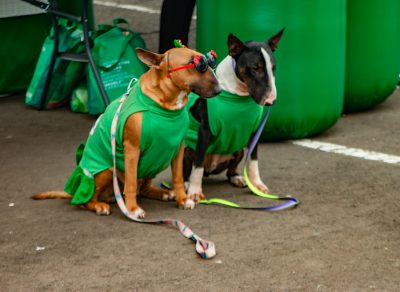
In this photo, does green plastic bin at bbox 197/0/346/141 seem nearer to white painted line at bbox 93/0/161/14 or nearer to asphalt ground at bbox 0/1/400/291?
asphalt ground at bbox 0/1/400/291

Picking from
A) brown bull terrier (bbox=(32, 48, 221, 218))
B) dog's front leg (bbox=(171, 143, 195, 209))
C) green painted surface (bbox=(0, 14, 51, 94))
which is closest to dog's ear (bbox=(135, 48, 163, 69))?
brown bull terrier (bbox=(32, 48, 221, 218))

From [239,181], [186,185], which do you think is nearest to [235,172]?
[239,181]

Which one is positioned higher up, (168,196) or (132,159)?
(132,159)

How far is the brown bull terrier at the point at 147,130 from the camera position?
4.16 metres

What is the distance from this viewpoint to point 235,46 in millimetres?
4375

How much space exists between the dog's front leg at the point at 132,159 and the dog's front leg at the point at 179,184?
0.76ft

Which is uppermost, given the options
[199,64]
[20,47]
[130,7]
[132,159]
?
[199,64]

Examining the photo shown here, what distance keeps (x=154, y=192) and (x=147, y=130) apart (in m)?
0.62

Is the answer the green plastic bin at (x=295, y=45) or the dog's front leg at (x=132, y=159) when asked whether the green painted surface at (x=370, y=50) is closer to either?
the green plastic bin at (x=295, y=45)

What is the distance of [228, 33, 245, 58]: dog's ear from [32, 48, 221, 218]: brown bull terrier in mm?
227

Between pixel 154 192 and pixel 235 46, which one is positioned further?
pixel 154 192

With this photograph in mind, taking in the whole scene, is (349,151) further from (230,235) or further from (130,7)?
(130,7)

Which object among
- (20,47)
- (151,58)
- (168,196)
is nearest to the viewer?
(151,58)

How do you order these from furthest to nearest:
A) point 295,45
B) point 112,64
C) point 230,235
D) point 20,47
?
point 20,47, point 112,64, point 295,45, point 230,235
